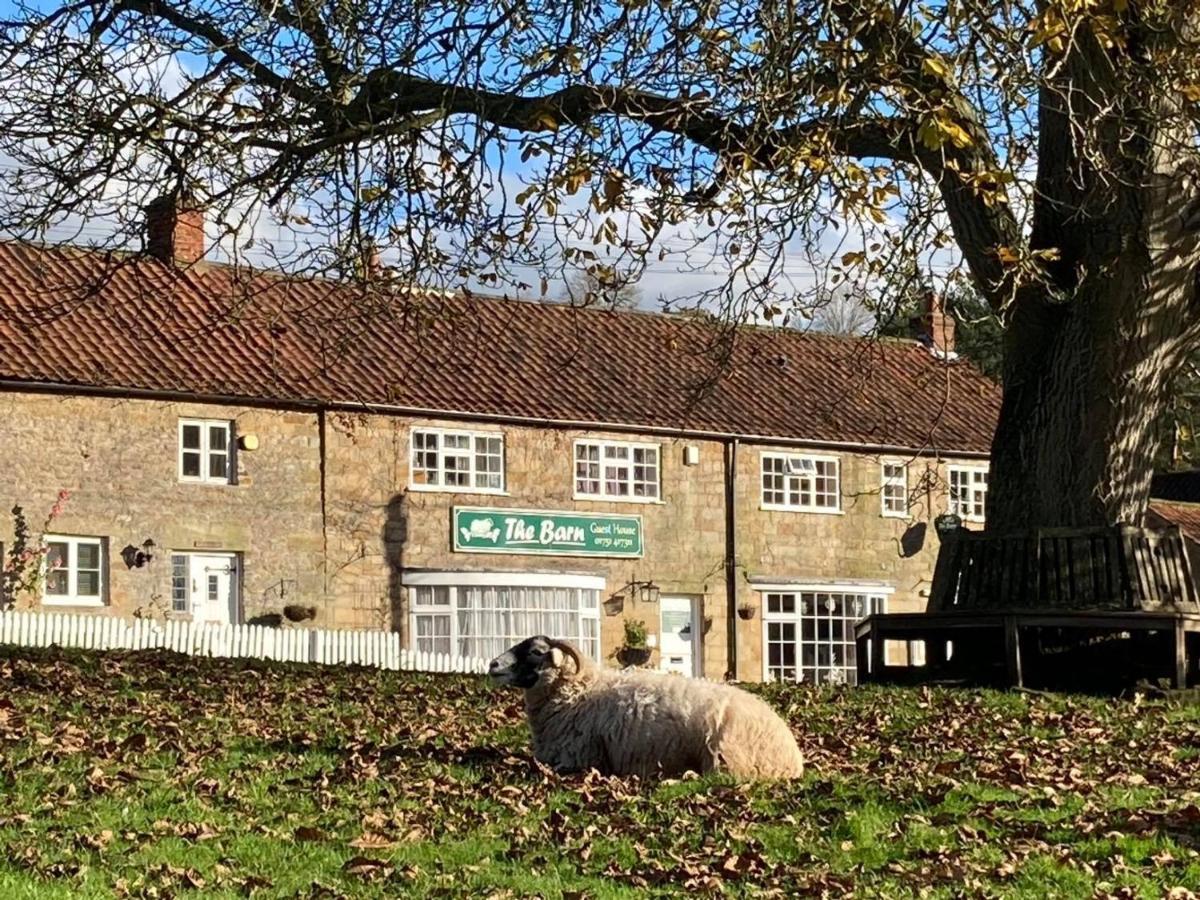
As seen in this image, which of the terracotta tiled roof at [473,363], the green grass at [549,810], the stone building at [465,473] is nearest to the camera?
the green grass at [549,810]

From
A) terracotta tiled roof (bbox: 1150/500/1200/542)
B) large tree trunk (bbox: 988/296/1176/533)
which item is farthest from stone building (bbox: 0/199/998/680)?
large tree trunk (bbox: 988/296/1176/533)

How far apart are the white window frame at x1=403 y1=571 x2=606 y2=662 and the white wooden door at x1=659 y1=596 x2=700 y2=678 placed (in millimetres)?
1611

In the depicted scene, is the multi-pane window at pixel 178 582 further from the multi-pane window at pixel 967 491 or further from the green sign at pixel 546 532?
the multi-pane window at pixel 967 491

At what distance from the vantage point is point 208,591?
36688 mm

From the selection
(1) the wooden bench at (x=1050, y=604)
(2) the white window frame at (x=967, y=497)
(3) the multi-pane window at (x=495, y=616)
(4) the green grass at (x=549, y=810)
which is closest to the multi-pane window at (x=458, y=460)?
(3) the multi-pane window at (x=495, y=616)

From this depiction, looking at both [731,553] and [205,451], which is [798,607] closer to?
[731,553]

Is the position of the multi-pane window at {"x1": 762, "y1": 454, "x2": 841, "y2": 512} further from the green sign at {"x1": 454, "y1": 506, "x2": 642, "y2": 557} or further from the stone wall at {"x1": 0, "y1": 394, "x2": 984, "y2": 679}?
the green sign at {"x1": 454, "y1": 506, "x2": 642, "y2": 557}

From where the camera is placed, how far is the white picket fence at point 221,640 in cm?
2917

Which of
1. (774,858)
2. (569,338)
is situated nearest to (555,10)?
(774,858)

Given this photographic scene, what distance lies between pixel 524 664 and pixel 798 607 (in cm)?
3049

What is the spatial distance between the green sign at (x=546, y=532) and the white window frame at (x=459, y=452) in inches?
19.1

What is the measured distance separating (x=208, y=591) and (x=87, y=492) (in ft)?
10.0

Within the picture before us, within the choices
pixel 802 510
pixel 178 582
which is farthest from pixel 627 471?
pixel 178 582

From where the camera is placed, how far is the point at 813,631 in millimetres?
43625
